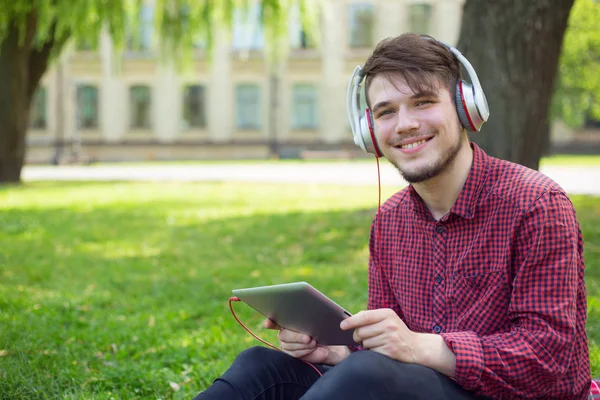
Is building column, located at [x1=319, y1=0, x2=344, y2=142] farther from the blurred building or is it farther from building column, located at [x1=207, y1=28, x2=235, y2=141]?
building column, located at [x1=207, y1=28, x2=235, y2=141]

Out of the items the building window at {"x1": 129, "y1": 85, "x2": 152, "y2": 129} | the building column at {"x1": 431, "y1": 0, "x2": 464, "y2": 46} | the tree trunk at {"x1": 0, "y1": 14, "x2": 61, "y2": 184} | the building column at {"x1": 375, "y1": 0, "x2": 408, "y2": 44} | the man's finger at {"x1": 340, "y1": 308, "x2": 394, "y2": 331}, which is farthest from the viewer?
the building window at {"x1": 129, "y1": 85, "x2": 152, "y2": 129}

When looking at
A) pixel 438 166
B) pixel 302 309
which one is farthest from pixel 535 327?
pixel 302 309

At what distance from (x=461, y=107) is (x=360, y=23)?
3687 centimetres

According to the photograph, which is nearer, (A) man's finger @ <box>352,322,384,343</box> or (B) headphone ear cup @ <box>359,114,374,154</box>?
(A) man's finger @ <box>352,322,384,343</box>

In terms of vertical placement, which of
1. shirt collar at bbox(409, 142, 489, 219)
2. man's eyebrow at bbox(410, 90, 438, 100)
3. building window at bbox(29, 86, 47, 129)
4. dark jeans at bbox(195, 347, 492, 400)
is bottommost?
building window at bbox(29, 86, 47, 129)

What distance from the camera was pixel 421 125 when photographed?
2.41m

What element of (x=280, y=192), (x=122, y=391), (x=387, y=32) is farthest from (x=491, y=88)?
(x=387, y=32)

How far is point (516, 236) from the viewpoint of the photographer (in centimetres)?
223

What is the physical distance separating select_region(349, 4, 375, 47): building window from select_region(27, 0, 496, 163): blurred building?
0.16ft

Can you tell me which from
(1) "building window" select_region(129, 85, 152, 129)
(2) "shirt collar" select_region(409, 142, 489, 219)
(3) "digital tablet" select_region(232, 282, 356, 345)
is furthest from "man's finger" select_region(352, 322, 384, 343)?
(1) "building window" select_region(129, 85, 152, 129)

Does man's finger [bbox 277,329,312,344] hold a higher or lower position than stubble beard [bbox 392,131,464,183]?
lower

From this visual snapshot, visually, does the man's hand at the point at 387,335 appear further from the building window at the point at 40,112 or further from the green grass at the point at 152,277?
the building window at the point at 40,112

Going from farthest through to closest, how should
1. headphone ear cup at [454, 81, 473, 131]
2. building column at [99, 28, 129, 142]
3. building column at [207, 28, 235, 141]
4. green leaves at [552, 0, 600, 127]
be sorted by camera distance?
building column at [99, 28, 129, 142]
building column at [207, 28, 235, 141]
green leaves at [552, 0, 600, 127]
headphone ear cup at [454, 81, 473, 131]

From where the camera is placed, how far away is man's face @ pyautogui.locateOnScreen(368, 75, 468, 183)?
94.0 inches
